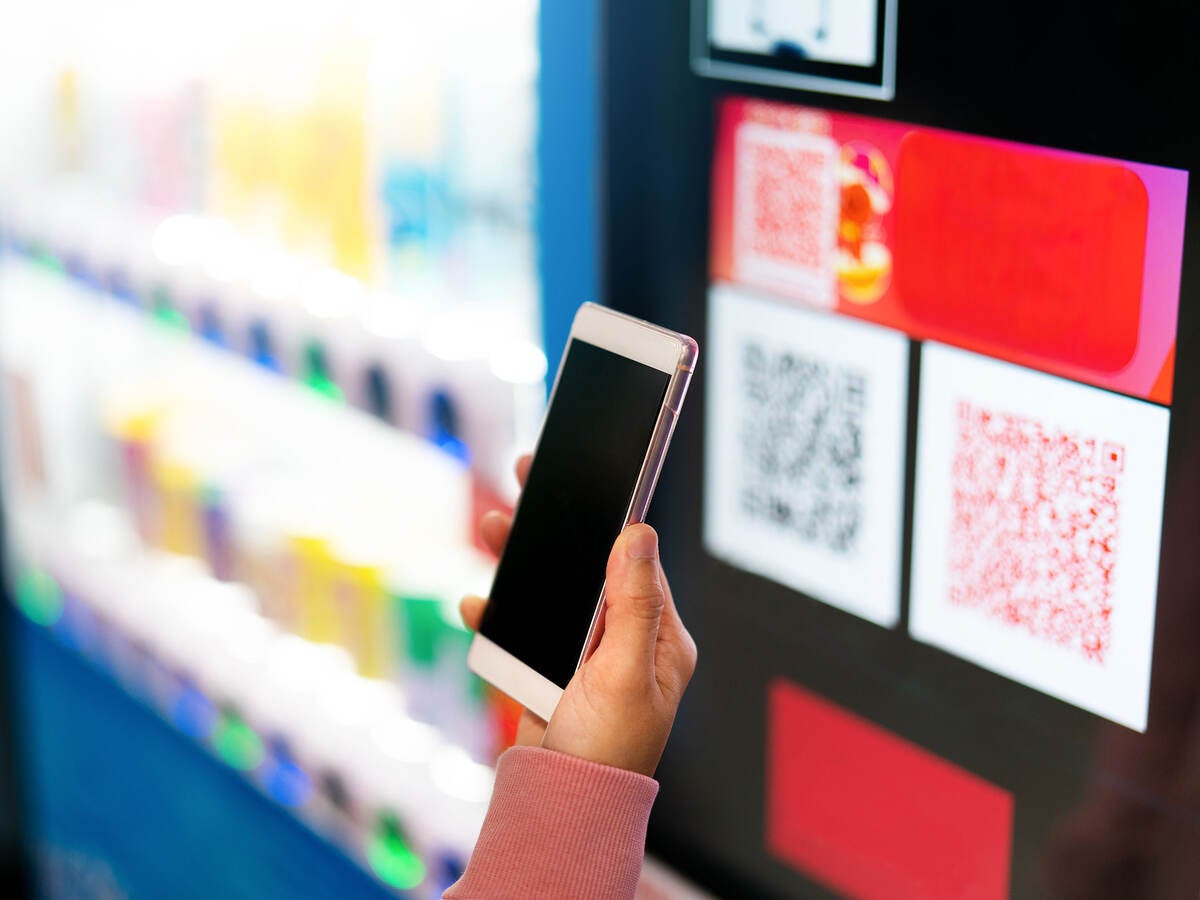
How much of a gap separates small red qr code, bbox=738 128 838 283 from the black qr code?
2.8 inches

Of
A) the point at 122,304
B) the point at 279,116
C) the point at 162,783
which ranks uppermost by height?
the point at 279,116

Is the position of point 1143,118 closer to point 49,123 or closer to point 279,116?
point 279,116

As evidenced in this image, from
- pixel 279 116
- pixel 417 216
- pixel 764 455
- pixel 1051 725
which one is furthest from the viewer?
pixel 279 116

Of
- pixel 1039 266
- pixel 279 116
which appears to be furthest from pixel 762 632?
pixel 279 116

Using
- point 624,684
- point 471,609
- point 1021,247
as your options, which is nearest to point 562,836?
point 624,684

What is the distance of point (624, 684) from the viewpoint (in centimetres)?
78

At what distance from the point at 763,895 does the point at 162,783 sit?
1.12 metres

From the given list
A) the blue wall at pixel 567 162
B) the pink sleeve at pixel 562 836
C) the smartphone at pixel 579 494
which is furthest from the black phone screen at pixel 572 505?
the blue wall at pixel 567 162

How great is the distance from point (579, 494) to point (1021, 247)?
1.03 ft

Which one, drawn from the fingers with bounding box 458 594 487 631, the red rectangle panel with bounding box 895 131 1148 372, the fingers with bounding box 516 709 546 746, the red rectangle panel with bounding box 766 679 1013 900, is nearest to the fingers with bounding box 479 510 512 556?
the fingers with bounding box 458 594 487 631

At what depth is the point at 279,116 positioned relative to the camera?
159 cm

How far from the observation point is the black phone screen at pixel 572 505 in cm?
86

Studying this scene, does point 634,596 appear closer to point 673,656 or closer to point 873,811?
point 673,656

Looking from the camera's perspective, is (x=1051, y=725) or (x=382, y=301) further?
(x=382, y=301)
